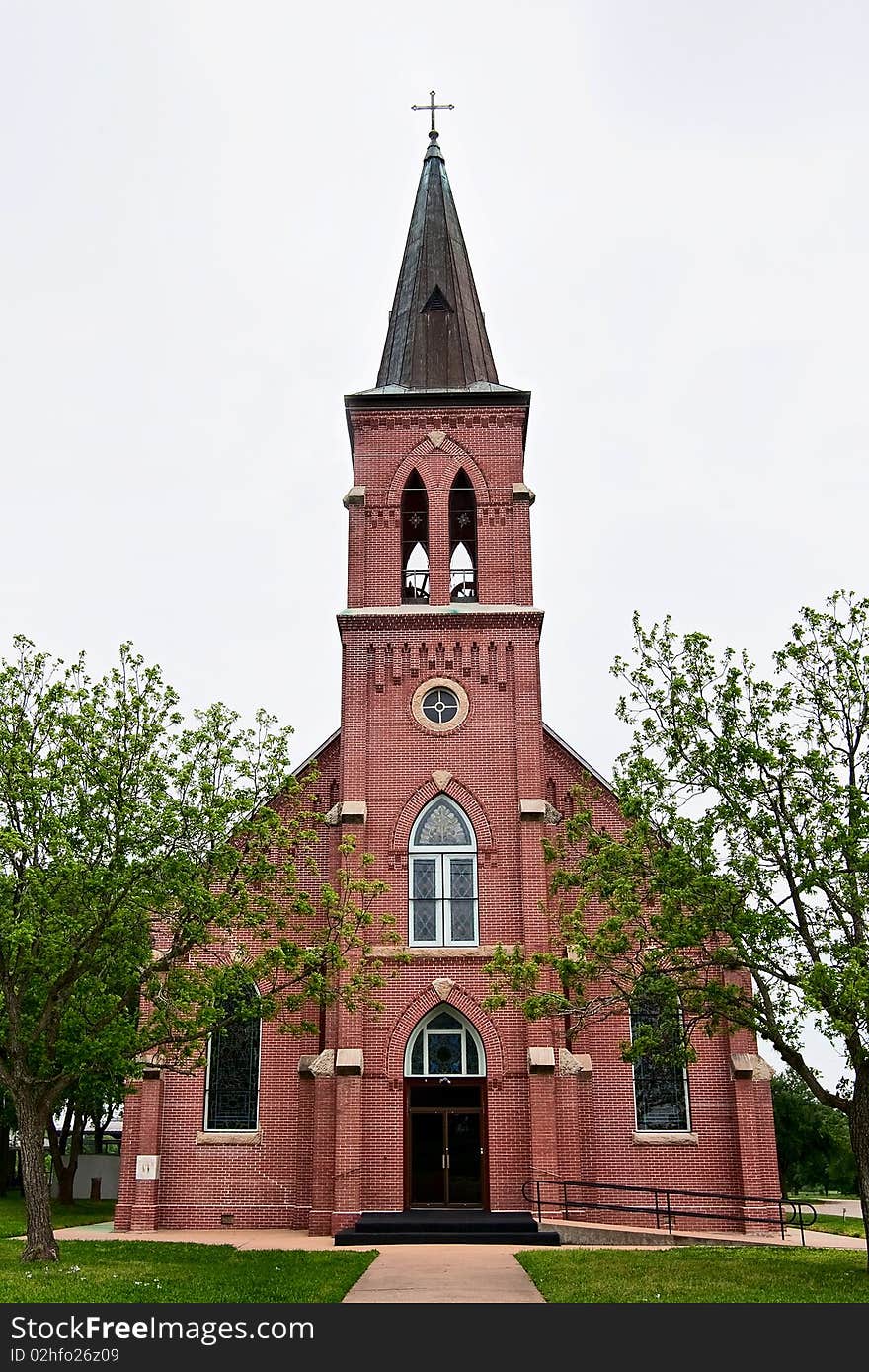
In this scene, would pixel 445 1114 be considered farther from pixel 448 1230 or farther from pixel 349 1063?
pixel 448 1230

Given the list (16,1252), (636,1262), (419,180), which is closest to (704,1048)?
(636,1262)

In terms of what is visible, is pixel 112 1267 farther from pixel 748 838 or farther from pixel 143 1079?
pixel 748 838

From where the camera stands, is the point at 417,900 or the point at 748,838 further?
the point at 417,900

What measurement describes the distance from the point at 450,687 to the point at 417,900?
4.44 metres

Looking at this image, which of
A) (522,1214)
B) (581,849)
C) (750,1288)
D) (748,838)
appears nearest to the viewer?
(750,1288)

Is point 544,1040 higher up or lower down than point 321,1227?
higher up

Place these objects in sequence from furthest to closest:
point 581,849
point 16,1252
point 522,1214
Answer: point 581,849 → point 522,1214 → point 16,1252

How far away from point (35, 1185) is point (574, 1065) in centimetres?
971

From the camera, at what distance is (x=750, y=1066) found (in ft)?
73.7

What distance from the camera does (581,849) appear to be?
24953 mm

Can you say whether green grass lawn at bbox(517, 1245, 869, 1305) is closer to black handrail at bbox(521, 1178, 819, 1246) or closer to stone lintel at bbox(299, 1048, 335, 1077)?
black handrail at bbox(521, 1178, 819, 1246)

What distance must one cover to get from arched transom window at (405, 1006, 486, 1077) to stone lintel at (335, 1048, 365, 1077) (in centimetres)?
103

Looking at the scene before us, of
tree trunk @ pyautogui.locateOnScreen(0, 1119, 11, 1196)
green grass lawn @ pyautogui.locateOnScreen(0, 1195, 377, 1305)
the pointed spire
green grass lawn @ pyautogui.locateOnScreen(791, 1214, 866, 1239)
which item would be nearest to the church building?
the pointed spire

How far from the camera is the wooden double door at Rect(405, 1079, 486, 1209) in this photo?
72.2 feet
